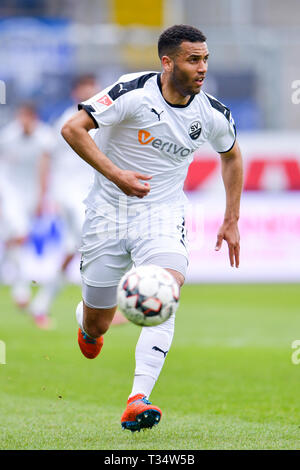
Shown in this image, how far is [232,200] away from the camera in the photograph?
6.64 m

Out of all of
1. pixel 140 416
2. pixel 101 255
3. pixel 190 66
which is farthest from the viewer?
pixel 101 255

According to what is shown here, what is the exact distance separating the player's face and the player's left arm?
0.78 meters

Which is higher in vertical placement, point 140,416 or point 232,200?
point 232,200

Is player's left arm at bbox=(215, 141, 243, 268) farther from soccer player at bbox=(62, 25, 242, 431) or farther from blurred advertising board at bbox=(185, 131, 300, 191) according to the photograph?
blurred advertising board at bbox=(185, 131, 300, 191)

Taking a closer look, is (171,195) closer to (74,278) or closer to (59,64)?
(74,278)

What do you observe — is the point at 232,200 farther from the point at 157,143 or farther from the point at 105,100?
the point at 105,100

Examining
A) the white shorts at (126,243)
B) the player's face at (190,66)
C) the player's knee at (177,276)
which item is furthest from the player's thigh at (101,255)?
the player's face at (190,66)

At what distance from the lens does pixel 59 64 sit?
17.5m

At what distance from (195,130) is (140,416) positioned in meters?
1.92

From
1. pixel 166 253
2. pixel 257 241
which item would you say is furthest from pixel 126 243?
pixel 257 241

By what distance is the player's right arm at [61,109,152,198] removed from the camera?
5.53m

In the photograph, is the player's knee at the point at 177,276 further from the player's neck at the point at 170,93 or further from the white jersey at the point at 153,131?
the player's neck at the point at 170,93

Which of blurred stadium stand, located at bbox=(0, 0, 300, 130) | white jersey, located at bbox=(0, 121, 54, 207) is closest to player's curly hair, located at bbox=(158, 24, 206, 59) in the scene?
white jersey, located at bbox=(0, 121, 54, 207)
